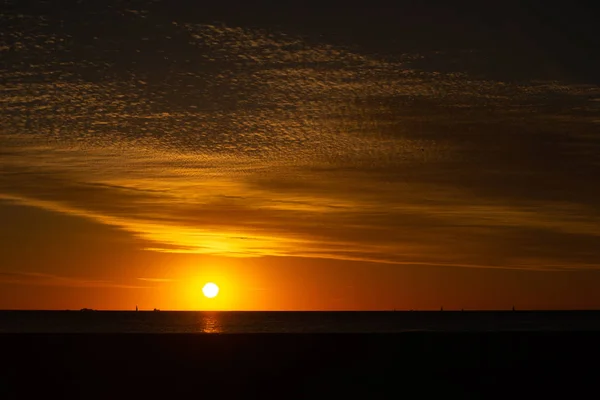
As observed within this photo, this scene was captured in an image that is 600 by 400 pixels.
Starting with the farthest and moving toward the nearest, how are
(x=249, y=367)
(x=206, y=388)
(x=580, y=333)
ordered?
1. (x=580, y=333)
2. (x=249, y=367)
3. (x=206, y=388)

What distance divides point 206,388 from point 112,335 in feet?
12.2

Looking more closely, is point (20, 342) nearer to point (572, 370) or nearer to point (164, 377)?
point (164, 377)

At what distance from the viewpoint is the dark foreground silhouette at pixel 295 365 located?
18.3 meters

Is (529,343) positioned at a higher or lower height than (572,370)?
higher

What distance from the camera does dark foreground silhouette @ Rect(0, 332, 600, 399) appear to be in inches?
720

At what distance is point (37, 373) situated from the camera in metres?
18.7

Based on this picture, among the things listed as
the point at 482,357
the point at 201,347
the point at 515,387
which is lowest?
the point at 515,387

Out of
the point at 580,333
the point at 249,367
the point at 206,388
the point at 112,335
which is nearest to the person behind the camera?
the point at 206,388

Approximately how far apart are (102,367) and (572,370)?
1068 centimetres

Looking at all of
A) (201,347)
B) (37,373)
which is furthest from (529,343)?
(37,373)

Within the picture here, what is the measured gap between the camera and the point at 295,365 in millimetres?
19719

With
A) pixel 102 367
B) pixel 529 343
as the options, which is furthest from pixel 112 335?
pixel 529 343

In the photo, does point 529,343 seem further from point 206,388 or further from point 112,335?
point 112,335

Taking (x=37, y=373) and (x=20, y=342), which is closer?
(x=37, y=373)
